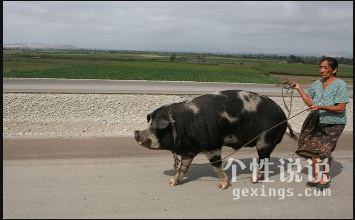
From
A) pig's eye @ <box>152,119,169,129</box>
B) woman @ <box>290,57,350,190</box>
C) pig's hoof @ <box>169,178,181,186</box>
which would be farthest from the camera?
pig's hoof @ <box>169,178,181,186</box>

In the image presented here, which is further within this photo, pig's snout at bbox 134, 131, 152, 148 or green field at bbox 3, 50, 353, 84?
green field at bbox 3, 50, 353, 84

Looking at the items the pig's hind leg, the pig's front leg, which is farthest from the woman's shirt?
the pig's front leg

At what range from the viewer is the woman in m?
5.83

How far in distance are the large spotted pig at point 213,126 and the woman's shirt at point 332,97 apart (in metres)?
0.77

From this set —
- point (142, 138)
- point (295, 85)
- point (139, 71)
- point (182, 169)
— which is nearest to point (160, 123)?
point (142, 138)

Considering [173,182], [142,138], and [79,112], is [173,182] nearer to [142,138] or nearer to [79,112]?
[142,138]

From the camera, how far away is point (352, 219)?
5.13 m

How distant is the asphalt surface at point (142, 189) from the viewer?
5.22 metres

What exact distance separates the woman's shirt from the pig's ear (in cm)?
263

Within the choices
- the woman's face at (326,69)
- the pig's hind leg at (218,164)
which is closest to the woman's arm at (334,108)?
the woman's face at (326,69)

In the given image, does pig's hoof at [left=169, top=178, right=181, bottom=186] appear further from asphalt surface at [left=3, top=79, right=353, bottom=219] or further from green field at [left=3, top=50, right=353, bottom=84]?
green field at [left=3, top=50, right=353, bottom=84]

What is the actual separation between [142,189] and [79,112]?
892cm

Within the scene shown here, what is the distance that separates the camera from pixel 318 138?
6.25 metres

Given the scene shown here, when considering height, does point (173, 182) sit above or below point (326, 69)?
below
